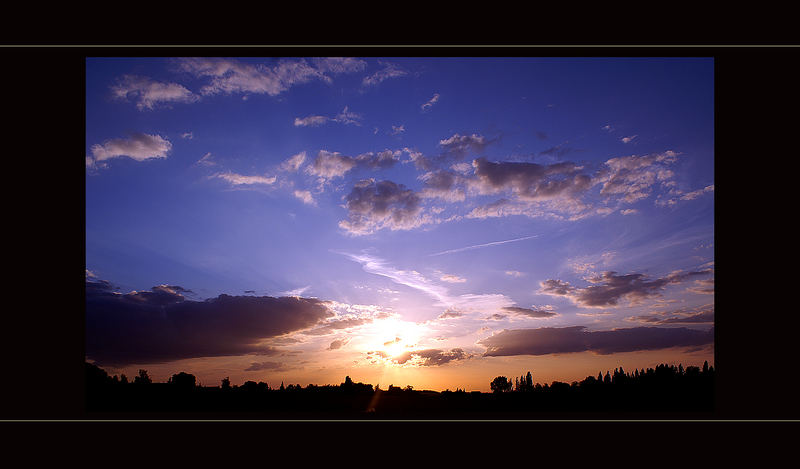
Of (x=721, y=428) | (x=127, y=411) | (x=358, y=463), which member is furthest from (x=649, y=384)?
(x=127, y=411)

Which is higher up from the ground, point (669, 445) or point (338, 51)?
point (338, 51)

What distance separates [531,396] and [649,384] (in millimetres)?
8848

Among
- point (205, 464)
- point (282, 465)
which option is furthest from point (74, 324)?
point (282, 465)

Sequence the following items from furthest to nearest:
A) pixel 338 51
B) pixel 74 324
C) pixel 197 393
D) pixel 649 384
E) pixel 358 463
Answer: pixel 649 384, pixel 197 393, pixel 74 324, pixel 338 51, pixel 358 463

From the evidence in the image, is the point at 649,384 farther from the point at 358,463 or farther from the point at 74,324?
the point at 74,324

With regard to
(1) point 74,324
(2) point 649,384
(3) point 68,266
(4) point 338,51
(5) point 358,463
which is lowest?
(2) point 649,384

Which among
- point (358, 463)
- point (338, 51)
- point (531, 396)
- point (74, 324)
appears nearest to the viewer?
point (358, 463)

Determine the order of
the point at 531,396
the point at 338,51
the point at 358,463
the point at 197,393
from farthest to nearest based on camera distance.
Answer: the point at 197,393 < the point at 531,396 < the point at 338,51 < the point at 358,463

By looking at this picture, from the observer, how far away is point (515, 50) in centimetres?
889

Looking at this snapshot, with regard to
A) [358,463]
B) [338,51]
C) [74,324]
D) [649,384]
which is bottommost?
[649,384]

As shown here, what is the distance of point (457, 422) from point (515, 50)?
783 cm

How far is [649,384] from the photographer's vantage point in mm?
18531

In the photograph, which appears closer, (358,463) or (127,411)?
(358,463)

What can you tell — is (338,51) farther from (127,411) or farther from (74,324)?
(127,411)
